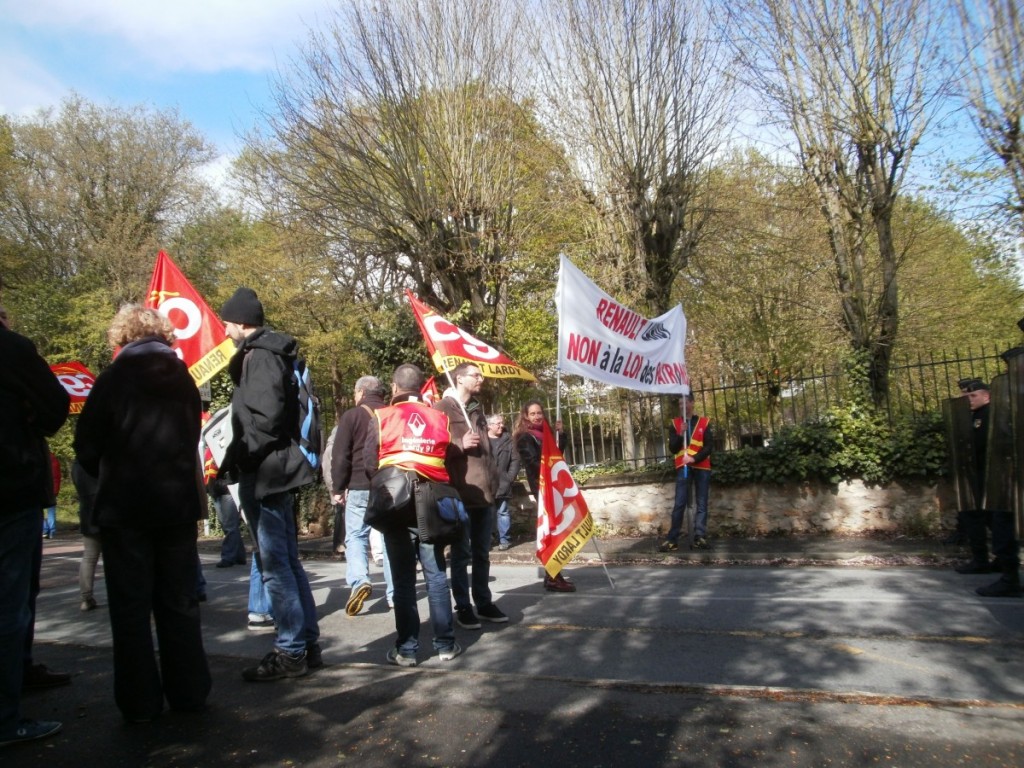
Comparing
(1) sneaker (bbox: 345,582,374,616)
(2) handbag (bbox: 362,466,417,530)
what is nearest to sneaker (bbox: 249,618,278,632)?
(1) sneaker (bbox: 345,582,374,616)

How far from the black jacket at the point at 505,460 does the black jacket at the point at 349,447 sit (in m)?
5.37

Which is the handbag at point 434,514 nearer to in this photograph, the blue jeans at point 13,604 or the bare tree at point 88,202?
the blue jeans at point 13,604

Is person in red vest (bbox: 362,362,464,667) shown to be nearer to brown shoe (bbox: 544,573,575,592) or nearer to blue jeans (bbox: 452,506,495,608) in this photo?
blue jeans (bbox: 452,506,495,608)

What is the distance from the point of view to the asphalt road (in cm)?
369

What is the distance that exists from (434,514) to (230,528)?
6547mm

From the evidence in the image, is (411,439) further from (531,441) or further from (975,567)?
(531,441)

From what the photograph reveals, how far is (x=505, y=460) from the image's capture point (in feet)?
42.1

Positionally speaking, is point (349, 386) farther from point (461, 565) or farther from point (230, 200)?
point (461, 565)

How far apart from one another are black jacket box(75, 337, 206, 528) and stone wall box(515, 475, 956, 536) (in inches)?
382

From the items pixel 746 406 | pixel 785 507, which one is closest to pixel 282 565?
pixel 785 507

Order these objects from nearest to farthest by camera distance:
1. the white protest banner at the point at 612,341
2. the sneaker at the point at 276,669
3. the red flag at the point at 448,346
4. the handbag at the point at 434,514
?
the sneaker at the point at 276,669
the handbag at the point at 434,514
the red flag at the point at 448,346
the white protest banner at the point at 612,341

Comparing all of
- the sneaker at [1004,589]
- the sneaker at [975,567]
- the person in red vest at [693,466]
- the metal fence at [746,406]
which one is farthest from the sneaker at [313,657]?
the metal fence at [746,406]

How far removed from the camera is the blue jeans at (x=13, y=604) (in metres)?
3.94

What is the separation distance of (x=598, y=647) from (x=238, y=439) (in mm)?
2679
